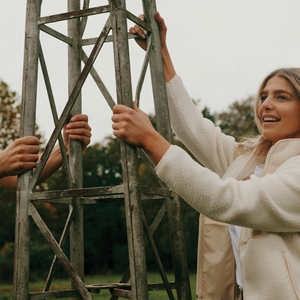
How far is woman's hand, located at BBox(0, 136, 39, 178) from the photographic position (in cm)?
313

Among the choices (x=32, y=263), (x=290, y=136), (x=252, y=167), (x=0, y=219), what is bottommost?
(x=32, y=263)

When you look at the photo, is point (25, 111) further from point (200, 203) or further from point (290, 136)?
point (290, 136)

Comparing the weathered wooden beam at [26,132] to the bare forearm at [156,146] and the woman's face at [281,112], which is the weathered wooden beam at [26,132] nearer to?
the bare forearm at [156,146]

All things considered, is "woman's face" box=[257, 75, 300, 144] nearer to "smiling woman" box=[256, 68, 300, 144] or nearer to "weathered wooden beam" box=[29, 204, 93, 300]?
"smiling woman" box=[256, 68, 300, 144]

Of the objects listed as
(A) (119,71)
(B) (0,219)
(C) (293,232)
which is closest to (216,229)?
(C) (293,232)

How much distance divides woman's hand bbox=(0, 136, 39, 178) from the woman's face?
5.37 ft

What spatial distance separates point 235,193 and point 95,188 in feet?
3.41

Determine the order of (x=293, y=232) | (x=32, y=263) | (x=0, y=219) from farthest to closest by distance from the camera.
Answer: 1. (x=32, y=263)
2. (x=0, y=219)
3. (x=293, y=232)

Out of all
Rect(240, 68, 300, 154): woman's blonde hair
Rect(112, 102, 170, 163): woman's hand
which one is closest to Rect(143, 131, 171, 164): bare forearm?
Rect(112, 102, 170, 163): woman's hand

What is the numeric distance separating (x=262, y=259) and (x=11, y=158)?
185 cm

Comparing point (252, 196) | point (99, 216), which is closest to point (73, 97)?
point (252, 196)

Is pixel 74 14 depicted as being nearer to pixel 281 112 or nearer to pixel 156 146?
pixel 156 146

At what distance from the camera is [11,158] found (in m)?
3.15

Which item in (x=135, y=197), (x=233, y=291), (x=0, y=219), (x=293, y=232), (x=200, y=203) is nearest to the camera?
(x=200, y=203)
